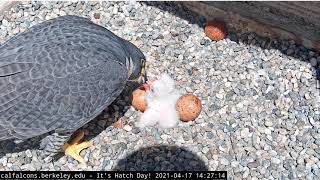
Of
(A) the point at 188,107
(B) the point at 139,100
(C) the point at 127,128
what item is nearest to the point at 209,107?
(A) the point at 188,107

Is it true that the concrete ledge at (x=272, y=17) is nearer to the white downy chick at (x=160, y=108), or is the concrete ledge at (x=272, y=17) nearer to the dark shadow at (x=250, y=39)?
the dark shadow at (x=250, y=39)

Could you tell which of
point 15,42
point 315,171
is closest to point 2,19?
point 15,42

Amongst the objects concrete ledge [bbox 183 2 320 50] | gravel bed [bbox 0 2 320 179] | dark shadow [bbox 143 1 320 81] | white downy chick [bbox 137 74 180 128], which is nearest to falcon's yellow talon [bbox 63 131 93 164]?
gravel bed [bbox 0 2 320 179]

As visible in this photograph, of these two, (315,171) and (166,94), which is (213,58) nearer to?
(166,94)

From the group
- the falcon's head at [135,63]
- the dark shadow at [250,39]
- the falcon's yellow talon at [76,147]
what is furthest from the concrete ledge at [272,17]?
the falcon's yellow talon at [76,147]

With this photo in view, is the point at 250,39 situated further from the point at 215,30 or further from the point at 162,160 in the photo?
the point at 162,160

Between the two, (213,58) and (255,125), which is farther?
(213,58)

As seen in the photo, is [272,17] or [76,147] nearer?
[76,147]
